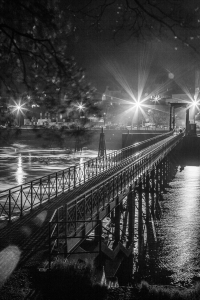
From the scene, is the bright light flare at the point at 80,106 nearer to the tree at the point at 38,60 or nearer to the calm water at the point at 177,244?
the tree at the point at 38,60

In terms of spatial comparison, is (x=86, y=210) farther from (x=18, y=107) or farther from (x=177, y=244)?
(x=177, y=244)

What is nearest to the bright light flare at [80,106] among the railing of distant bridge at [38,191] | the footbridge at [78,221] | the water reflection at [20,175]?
the footbridge at [78,221]

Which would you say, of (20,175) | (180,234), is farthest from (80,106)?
(20,175)

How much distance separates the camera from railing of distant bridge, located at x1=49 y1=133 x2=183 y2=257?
1135cm

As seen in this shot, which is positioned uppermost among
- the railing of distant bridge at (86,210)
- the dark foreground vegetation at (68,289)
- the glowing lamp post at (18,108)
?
the glowing lamp post at (18,108)

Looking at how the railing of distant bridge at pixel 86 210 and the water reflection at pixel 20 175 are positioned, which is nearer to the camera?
the railing of distant bridge at pixel 86 210

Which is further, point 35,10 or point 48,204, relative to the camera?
point 48,204

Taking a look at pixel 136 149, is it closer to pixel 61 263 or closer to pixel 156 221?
pixel 156 221

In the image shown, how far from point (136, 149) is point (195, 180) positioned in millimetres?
7380

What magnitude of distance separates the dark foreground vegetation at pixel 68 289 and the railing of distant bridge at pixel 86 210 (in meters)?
1.13

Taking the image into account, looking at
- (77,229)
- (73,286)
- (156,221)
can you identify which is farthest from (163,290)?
(156,221)

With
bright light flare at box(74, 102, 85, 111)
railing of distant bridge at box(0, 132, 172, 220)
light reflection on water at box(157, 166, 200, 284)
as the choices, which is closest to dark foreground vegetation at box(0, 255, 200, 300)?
bright light flare at box(74, 102, 85, 111)

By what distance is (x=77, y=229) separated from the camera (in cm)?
1204

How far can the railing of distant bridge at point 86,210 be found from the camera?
1135 centimetres
